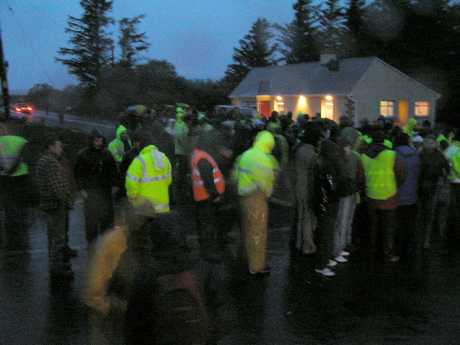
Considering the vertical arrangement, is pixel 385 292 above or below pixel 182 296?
below

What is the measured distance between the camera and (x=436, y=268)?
8.44 m

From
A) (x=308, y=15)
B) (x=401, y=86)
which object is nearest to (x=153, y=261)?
(x=401, y=86)

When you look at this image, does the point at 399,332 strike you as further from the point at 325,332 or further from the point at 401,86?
the point at 401,86

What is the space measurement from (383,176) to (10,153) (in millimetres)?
6326

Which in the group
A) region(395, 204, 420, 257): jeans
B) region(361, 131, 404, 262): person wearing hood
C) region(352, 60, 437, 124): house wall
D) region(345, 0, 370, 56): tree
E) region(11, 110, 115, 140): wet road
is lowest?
region(395, 204, 420, 257): jeans

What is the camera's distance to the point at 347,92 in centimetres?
3578

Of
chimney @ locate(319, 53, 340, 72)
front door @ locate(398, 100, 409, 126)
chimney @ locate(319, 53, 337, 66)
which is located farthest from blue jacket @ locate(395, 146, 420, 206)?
front door @ locate(398, 100, 409, 126)

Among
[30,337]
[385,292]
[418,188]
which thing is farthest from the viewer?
[418,188]

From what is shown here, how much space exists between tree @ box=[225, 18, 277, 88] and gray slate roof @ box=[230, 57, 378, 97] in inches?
1500

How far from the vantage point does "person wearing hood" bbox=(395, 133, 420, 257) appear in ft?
28.8

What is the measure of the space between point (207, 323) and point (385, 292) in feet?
13.8

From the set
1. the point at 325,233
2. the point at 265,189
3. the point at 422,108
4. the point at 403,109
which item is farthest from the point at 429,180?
the point at 422,108

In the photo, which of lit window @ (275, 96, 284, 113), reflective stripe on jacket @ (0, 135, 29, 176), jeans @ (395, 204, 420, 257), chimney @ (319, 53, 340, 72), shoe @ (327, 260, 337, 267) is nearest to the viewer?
shoe @ (327, 260, 337, 267)

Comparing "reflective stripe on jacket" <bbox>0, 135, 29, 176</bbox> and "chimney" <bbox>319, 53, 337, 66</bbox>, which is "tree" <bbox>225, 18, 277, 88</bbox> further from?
"reflective stripe on jacket" <bbox>0, 135, 29, 176</bbox>
